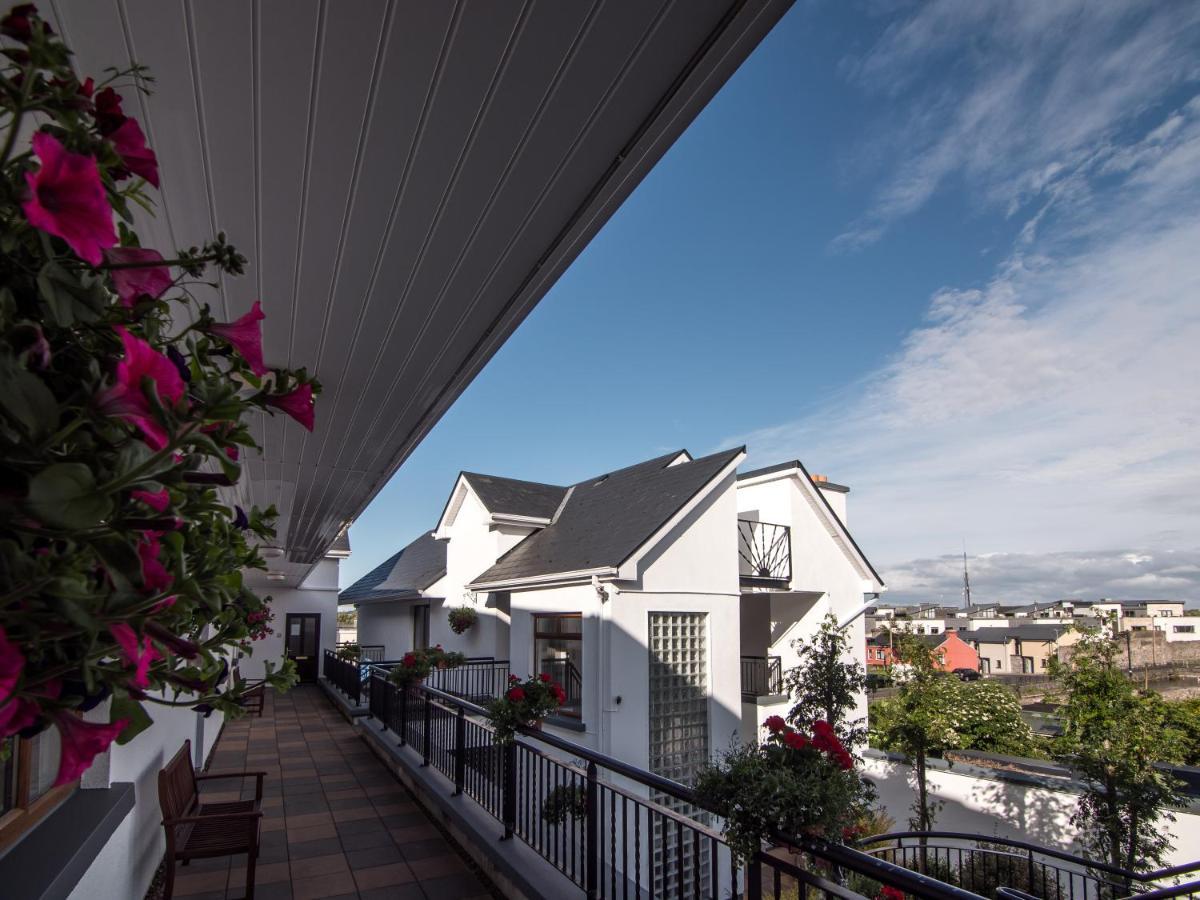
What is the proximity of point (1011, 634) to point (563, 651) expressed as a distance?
49716 mm

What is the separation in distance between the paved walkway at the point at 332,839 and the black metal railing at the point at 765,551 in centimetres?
742

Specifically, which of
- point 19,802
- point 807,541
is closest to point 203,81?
point 19,802

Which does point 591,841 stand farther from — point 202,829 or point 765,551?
point 765,551

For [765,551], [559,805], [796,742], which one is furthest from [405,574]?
[796,742]

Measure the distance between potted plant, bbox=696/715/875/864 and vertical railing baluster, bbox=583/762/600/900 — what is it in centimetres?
119

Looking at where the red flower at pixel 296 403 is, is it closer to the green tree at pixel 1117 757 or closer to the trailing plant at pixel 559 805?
the trailing plant at pixel 559 805

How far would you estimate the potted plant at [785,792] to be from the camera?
100 inches

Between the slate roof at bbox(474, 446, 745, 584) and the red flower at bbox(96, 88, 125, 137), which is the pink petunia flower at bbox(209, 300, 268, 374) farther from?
the slate roof at bbox(474, 446, 745, 584)

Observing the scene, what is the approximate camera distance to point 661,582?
1087cm

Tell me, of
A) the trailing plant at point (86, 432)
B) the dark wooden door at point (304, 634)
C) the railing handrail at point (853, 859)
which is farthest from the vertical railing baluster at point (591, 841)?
the dark wooden door at point (304, 634)

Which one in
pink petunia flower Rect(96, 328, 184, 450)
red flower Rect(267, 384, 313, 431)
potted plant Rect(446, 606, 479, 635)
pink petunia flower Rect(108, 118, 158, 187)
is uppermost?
pink petunia flower Rect(108, 118, 158, 187)

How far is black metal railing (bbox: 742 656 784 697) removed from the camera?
1369 centimetres

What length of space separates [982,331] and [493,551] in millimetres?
10271

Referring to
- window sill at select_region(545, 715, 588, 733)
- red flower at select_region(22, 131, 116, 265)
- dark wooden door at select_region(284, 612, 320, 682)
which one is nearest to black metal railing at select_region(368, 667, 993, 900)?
red flower at select_region(22, 131, 116, 265)
